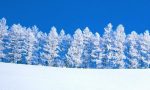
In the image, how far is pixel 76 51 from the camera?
81125 millimetres

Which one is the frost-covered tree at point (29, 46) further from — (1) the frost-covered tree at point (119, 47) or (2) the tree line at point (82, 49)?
(1) the frost-covered tree at point (119, 47)

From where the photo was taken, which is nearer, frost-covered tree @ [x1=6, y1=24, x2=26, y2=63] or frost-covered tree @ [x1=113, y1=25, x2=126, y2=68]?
frost-covered tree @ [x1=113, y1=25, x2=126, y2=68]

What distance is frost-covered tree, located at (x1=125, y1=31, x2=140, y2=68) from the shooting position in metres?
80.9

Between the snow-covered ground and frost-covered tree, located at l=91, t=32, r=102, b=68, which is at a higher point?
frost-covered tree, located at l=91, t=32, r=102, b=68

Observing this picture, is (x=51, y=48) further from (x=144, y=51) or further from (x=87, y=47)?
(x=144, y=51)

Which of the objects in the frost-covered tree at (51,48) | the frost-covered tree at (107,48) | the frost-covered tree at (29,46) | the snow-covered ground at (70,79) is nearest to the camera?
the snow-covered ground at (70,79)

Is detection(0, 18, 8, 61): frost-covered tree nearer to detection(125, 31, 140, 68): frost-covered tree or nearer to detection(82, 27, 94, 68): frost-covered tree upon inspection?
detection(82, 27, 94, 68): frost-covered tree

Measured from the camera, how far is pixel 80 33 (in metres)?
83.7

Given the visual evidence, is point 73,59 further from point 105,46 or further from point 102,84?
point 102,84

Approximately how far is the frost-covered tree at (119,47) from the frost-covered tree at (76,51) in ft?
21.3

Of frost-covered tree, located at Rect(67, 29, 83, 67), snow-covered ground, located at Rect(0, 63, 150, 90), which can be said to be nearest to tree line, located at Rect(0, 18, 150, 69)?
frost-covered tree, located at Rect(67, 29, 83, 67)

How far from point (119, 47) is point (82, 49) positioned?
696cm

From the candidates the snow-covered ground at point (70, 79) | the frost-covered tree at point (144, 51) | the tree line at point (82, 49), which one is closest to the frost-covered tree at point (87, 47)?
the tree line at point (82, 49)

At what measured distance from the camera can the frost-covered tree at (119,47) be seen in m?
79.5
